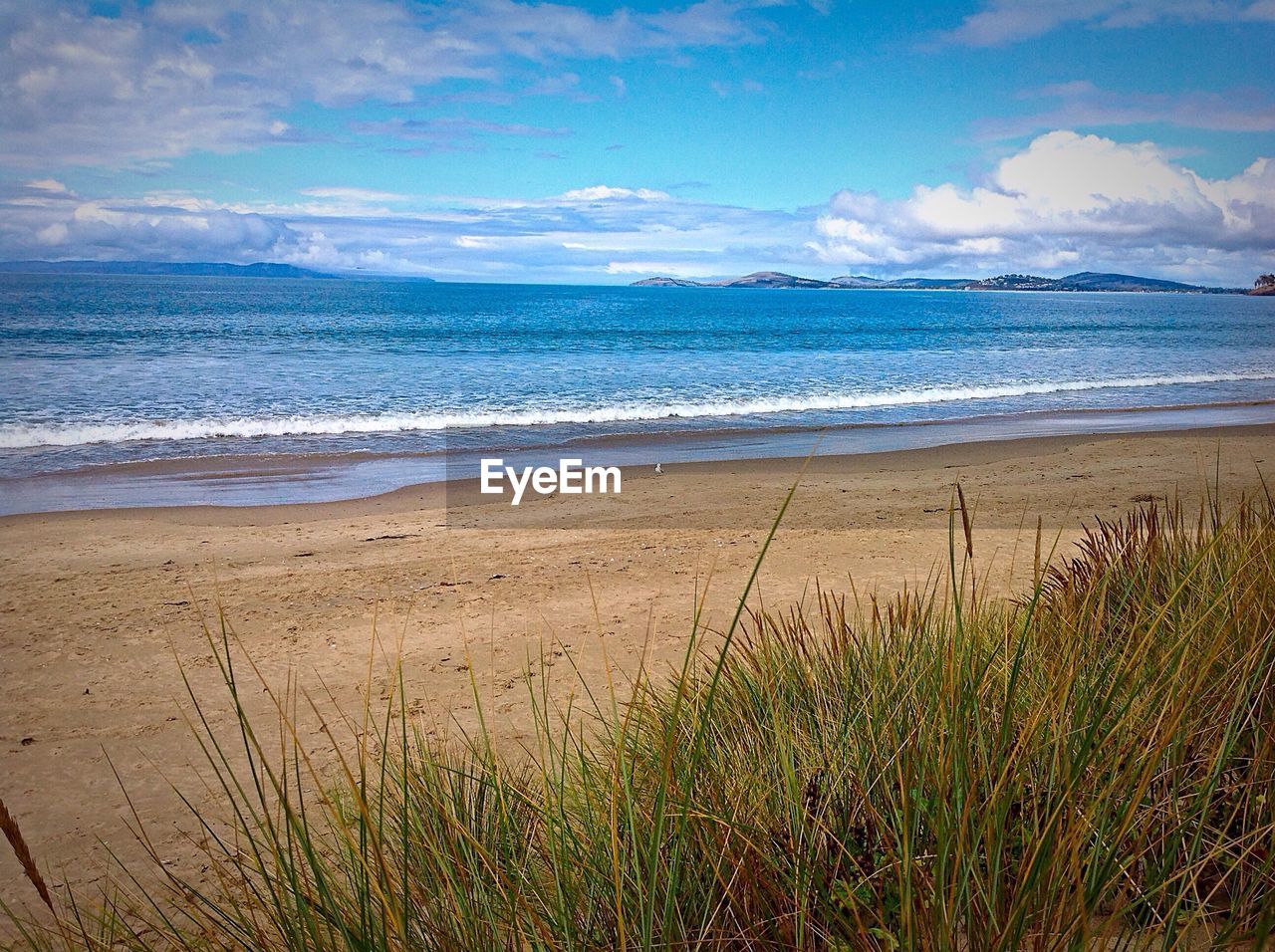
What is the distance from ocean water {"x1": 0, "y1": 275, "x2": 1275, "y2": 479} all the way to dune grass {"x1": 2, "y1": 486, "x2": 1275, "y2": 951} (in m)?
14.6

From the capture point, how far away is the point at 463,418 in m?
20.2

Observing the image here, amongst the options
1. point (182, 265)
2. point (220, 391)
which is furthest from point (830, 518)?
point (182, 265)

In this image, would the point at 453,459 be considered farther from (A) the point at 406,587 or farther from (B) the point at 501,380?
(B) the point at 501,380

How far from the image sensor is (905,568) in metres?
7.36

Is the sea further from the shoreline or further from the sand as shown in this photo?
the sand

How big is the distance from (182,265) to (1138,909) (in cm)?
21874

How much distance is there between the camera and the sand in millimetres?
4496

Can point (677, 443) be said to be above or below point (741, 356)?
below

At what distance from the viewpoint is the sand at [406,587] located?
4.50 meters

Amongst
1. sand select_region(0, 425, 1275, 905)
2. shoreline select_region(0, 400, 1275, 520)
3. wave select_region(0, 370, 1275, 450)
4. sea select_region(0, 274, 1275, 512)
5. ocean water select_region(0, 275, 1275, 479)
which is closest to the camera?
sand select_region(0, 425, 1275, 905)

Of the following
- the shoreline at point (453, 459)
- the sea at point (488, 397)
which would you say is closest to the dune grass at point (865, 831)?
the shoreline at point (453, 459)

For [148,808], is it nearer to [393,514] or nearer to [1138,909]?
[1138,909]

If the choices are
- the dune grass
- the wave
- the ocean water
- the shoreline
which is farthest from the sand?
the wave

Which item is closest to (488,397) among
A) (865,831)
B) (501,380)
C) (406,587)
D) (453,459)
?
(501,380)
